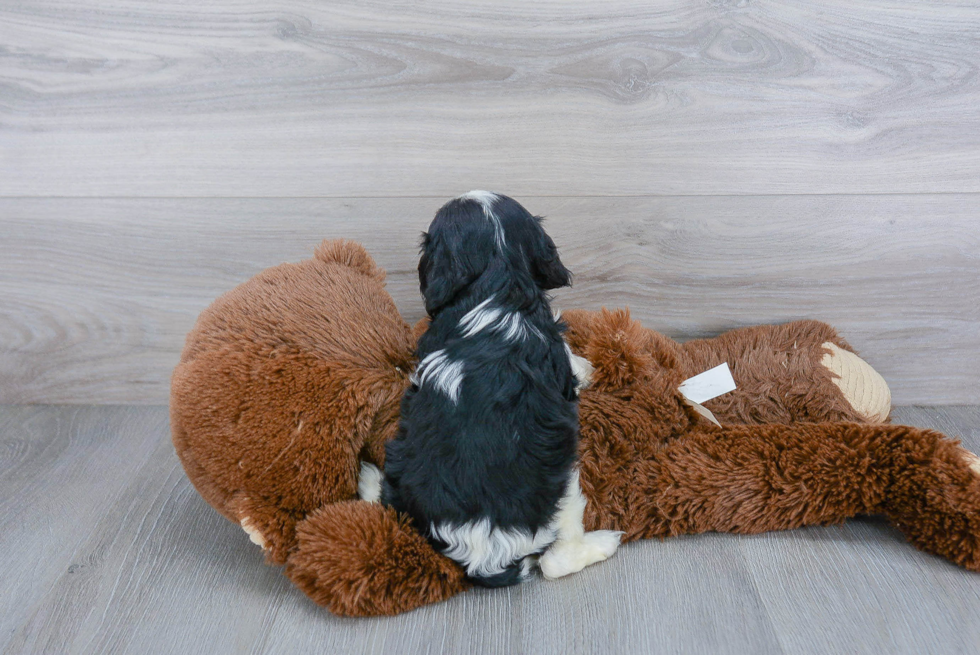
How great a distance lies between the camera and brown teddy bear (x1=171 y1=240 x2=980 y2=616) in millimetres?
1104

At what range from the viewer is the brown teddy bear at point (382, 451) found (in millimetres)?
1104

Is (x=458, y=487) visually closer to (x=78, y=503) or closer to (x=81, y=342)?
(x=78, y=503)

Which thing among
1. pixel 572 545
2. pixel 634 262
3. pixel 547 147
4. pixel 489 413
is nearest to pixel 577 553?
pixel 572 545

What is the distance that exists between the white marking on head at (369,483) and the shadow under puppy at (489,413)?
5cm

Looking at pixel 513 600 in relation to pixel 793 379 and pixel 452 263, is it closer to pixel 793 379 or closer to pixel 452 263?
pixel 452 263

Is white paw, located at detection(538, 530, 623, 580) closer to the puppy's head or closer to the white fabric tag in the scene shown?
the white fabric tag

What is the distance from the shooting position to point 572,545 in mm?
Result: 1161

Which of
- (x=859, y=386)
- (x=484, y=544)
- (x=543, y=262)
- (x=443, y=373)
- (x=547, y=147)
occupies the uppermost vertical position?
(x=547, y=147)

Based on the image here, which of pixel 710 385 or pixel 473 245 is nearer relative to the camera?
pixel 473 245

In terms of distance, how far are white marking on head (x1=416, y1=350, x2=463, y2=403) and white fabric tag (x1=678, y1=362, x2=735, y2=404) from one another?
0.50 m

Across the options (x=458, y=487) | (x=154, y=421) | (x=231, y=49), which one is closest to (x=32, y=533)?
(x=154, y=421)

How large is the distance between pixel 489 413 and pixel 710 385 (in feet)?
1.72

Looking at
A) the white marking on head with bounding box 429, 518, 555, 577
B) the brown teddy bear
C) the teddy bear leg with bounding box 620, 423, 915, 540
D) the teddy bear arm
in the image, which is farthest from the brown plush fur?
the teddy bear arm

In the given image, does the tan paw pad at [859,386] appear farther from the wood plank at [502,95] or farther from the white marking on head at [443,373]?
the white marking on head at [443,373]
